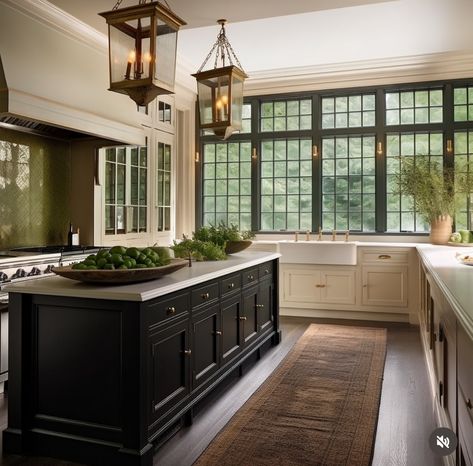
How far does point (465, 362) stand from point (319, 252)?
437 cm

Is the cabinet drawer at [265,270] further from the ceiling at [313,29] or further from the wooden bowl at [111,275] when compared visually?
the ceiling at [313,29]

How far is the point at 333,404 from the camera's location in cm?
331

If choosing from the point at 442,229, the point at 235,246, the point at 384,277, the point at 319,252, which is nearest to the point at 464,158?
the point at 442,229

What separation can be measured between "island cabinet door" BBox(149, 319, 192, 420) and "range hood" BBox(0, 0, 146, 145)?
196 centimetres

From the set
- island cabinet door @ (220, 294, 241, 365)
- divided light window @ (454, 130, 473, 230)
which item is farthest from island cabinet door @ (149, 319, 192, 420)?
divided light window @ (454, 130, 473, 230)

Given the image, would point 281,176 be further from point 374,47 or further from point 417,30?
point 417,30

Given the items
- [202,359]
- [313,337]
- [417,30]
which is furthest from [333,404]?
[417,30]

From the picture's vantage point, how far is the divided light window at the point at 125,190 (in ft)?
17.7

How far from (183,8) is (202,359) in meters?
2.83

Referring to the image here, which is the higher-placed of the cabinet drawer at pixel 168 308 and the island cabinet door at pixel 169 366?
the cabinet drawer at pixel 168 308

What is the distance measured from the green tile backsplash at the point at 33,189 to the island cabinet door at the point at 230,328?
214 cm

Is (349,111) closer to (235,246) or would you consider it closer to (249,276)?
(235,246)

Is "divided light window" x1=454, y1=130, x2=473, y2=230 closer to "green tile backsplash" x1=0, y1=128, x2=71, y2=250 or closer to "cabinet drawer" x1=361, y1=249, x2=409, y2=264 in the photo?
"cabinet drawer" x1=361, y1=249, x2=409, y2=264

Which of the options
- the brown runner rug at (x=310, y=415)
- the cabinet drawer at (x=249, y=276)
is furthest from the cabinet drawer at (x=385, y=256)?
the cabinet drawer at (x=249, y=276)
